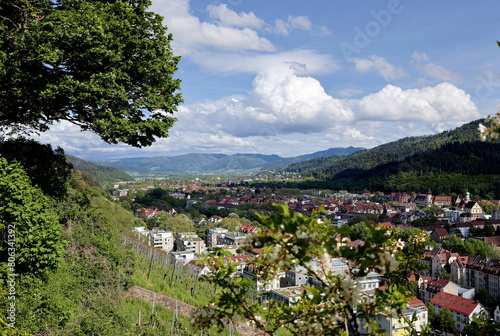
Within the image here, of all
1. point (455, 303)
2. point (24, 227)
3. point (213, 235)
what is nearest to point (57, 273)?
point (24, 227)

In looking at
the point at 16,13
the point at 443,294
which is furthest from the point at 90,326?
the point at 443,294

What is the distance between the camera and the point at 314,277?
1982 mm

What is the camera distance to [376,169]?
125m

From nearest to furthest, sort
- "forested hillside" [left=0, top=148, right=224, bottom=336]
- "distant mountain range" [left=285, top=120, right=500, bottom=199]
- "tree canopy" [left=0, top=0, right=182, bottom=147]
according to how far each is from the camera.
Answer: "tree canopy" [left=0, top=0, right=182, bottom=147] < "forested hillside" [left=0, top=148, right=224, bottom=336] < "distant mountain range" [left=285, top=120, right=500, bottom=199]

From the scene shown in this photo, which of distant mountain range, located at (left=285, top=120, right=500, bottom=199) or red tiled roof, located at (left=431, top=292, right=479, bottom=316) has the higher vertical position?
distant mountain range, located at (left=285, top=120, right=500, bottom=199)

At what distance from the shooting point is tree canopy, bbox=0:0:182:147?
5195 mm

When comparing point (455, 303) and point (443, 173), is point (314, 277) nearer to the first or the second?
point (455, 303)

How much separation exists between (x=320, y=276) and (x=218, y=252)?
2.00 feet

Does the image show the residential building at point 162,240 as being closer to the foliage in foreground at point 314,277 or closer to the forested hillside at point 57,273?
the forested hillside at point 57,273

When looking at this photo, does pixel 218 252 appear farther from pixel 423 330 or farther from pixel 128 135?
pixel 128 135

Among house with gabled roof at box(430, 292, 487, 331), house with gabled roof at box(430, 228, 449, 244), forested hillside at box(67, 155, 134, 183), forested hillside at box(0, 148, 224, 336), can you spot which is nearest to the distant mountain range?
house with gabled roof at box(430, 228, 449, 244)

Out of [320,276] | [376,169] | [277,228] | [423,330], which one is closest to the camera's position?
[277,228]

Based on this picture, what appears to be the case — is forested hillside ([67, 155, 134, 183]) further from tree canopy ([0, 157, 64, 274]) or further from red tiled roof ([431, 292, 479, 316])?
tree canopy ([0, 157, 64, 274])

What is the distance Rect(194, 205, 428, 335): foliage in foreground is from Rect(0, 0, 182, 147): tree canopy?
432 cm
